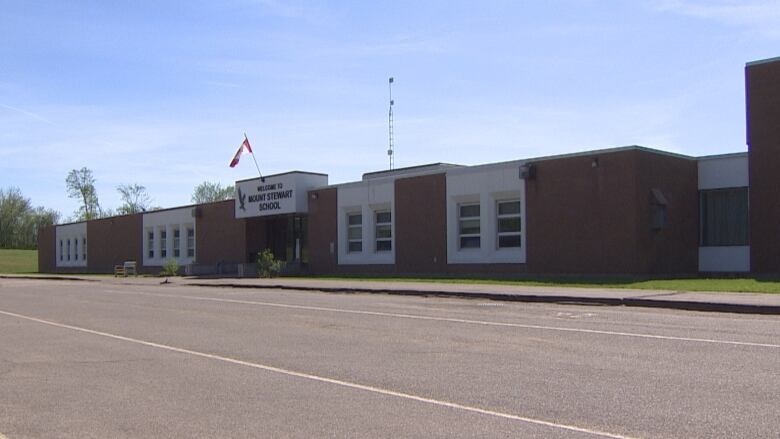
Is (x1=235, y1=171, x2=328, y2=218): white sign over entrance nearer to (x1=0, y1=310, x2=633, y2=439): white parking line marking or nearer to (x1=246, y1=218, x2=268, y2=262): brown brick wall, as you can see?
(x1=246, y1=218, x2=268, y2=262): brown brick wall

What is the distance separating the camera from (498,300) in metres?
20.5

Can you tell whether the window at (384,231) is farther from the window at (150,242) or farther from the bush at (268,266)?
the window at (150,242)

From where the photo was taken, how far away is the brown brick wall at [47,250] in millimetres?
67438

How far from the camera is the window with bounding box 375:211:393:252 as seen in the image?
36250 millimetres

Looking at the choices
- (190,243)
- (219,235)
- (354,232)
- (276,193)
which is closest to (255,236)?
(219,235)

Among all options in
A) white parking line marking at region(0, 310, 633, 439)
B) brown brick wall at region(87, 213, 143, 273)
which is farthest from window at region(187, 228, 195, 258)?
white parking line marking at region(0, 310, 633, 439)

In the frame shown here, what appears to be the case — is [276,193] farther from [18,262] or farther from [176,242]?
[18,262]

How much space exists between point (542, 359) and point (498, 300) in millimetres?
10575

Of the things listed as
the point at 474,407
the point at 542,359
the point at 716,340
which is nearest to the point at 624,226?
the point at 716,340

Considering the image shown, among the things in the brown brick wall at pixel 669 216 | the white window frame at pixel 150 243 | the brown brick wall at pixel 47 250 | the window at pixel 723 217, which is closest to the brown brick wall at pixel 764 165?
the window at pixel 723 217

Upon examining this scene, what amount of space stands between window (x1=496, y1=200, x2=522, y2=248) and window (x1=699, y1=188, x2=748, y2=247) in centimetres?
692

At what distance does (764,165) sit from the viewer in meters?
28.0

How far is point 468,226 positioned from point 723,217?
985 cm

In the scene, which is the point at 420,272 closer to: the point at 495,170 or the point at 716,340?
the point at 495,170
